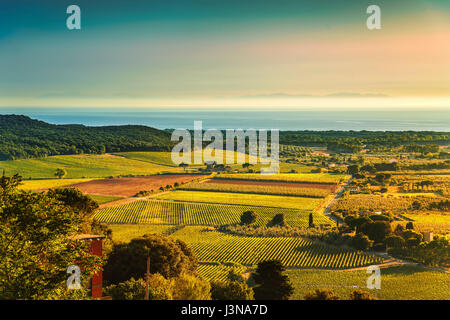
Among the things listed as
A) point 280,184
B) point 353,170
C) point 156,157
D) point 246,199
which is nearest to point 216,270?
point 246,199

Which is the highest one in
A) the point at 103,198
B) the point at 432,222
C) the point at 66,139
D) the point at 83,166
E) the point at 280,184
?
the point at 66,139

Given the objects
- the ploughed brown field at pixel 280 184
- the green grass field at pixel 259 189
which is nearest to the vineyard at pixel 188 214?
the green grass field at pixel 259 189

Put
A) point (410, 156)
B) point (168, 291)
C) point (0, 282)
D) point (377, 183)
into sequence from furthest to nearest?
point (410, 156), point (377, 183), point (168, 291), point (0, 282)

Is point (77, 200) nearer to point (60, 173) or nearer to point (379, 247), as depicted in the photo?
point (379, 247)

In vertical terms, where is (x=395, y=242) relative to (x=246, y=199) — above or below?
below

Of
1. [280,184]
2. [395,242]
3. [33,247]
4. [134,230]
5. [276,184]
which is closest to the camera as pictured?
[33,247]
